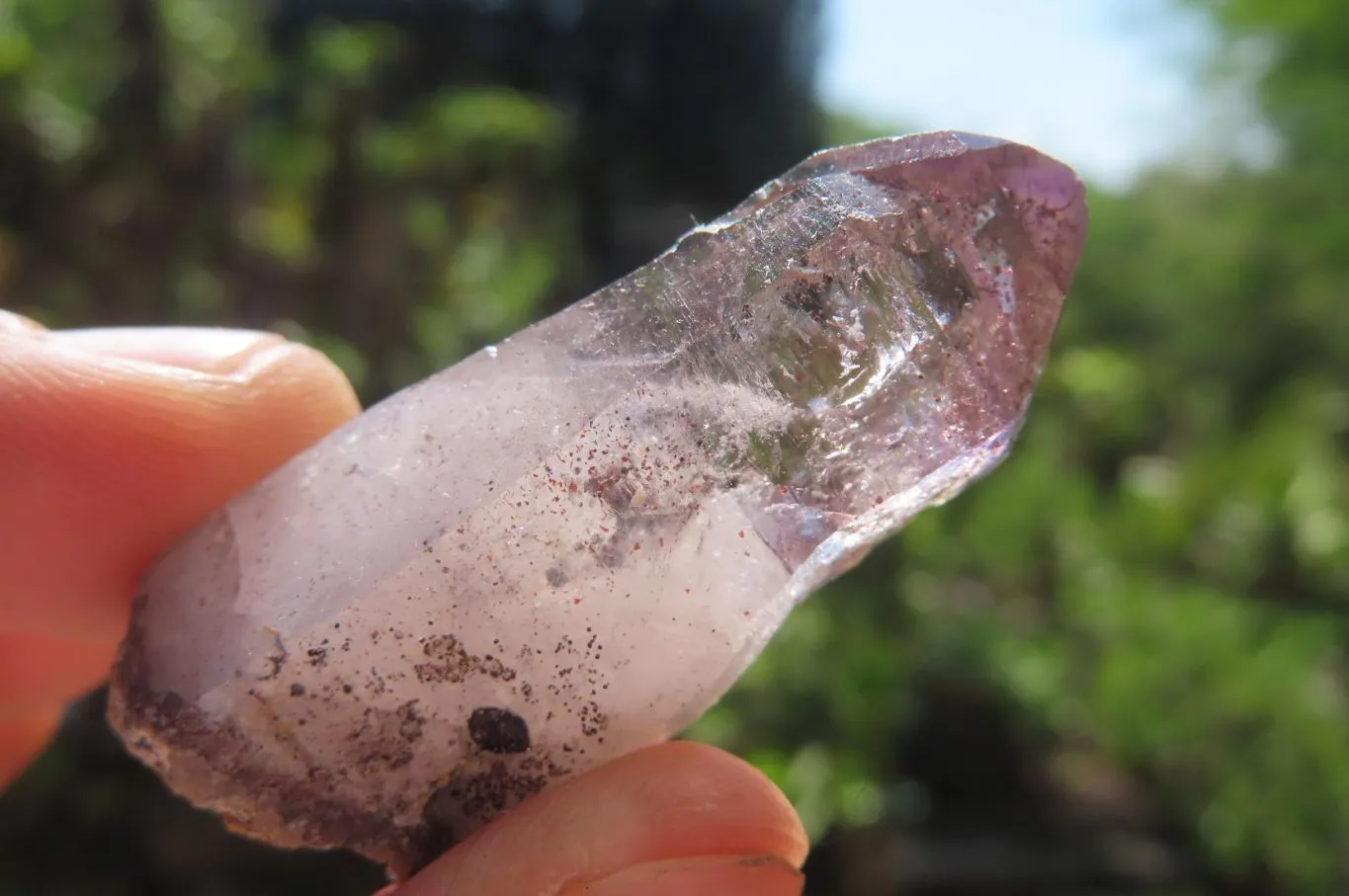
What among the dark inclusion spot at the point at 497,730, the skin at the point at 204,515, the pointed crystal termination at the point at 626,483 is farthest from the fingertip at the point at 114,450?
the dark inclusion spot at the point at 497,730

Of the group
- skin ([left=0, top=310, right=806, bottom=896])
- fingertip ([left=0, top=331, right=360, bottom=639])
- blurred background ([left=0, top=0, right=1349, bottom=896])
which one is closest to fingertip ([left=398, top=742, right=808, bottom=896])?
skin ([left=0, top=310, right=806, bottom=896])

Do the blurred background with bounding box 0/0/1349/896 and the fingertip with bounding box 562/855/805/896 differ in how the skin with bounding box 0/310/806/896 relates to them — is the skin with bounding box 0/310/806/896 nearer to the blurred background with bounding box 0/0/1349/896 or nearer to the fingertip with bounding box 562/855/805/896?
the fingertip with bounding box 562/855/805/896

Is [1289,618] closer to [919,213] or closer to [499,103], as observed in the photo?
[499,103]

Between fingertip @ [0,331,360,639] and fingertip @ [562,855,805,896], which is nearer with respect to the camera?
fingertip @ [562,855,805,896]

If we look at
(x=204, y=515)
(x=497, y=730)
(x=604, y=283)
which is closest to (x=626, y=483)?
(x=497, y=730)

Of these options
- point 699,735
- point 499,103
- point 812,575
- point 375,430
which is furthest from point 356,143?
point 812,575

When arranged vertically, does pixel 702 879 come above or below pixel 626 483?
below

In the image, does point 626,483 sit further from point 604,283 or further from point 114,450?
point 604,283
